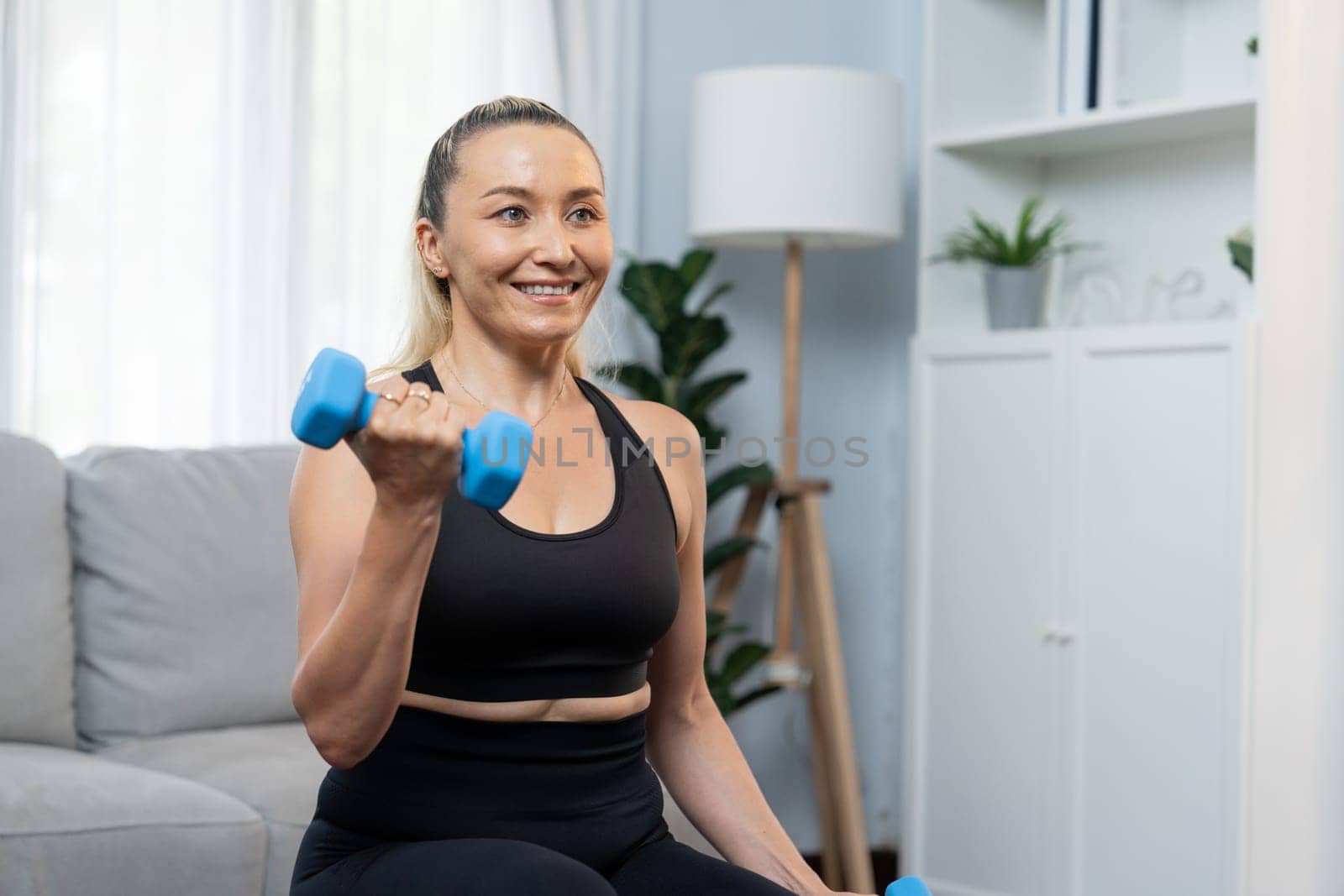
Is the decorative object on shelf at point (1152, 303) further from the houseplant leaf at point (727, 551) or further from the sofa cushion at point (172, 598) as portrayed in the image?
the sofa cushion at point (172, 598)

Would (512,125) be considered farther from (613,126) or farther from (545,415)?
(613,126)

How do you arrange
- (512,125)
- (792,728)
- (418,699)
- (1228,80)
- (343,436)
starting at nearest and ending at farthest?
1. (343,436)
2. (418,699)
3. (512,125)
4. (1228,80)
5. (792,728)

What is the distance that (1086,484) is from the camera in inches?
105

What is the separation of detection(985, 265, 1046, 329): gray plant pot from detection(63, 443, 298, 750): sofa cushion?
1.40 metres

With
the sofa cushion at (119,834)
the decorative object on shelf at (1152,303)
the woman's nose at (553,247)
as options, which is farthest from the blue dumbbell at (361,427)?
the decorative object on shelf at (1152,303)

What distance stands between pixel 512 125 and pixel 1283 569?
165 cm

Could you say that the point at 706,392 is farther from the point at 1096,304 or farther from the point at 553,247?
the point at 553,247

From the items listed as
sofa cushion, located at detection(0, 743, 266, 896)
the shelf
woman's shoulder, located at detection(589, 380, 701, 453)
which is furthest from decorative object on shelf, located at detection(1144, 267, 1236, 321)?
sofa cushion, located at detection(0, 743, 266, 896)

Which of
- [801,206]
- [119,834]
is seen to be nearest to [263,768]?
[119,834]

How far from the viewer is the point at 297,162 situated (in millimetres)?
2713

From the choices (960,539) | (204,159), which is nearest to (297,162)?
(204,159)

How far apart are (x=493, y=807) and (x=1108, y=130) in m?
2.07

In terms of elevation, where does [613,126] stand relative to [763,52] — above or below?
below

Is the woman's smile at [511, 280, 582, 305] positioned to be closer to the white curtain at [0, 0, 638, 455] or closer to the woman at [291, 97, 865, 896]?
the woman at [291, 97, 865, 896]
